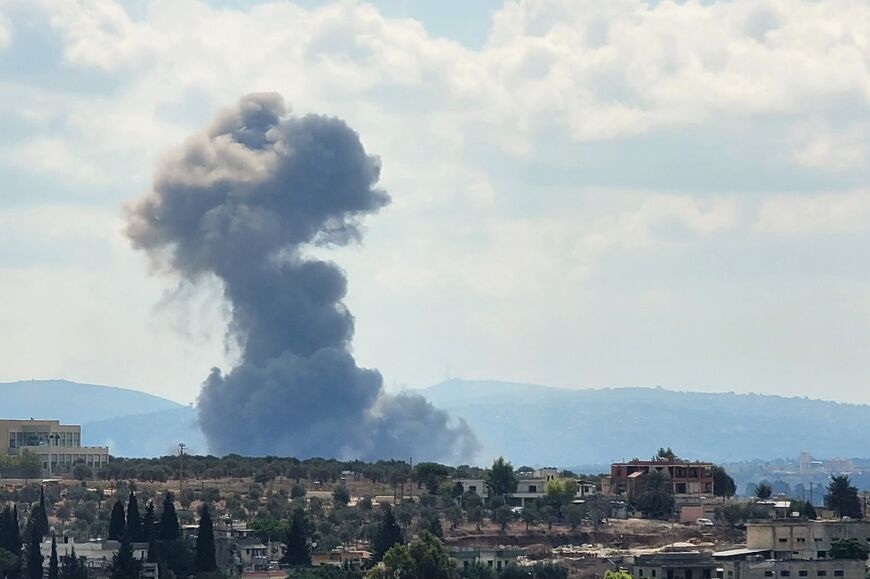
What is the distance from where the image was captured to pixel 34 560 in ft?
319

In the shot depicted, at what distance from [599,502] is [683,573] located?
27.3 metres

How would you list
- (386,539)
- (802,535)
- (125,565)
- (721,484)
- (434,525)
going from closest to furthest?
(125,565), (386,539), (802,535), (434,525), (721,484)

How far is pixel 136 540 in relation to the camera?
105062 millimetres

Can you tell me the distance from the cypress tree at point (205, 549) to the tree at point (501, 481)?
38.0 m

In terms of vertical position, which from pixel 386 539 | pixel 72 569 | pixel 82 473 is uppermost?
pixel 82 473

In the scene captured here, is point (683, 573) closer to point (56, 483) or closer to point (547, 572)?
point (547, 572)

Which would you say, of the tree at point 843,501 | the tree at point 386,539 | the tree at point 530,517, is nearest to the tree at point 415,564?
the tree at point 386,539

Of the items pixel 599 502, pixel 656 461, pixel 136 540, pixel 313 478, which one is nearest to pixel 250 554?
pixel 136 540

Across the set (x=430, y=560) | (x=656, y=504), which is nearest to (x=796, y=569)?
(x=430, y=560)

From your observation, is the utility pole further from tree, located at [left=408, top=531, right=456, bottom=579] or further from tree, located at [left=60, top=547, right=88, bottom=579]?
tree, located at [left=408, top=531, right=456, bottom=579]

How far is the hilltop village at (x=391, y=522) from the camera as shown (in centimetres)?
10262

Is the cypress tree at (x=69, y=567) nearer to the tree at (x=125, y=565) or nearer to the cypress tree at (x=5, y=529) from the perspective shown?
the tree at (x=125, y=565)

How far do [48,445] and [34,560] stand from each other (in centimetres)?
6727

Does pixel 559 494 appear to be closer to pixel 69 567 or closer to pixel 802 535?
pixel 802 535
